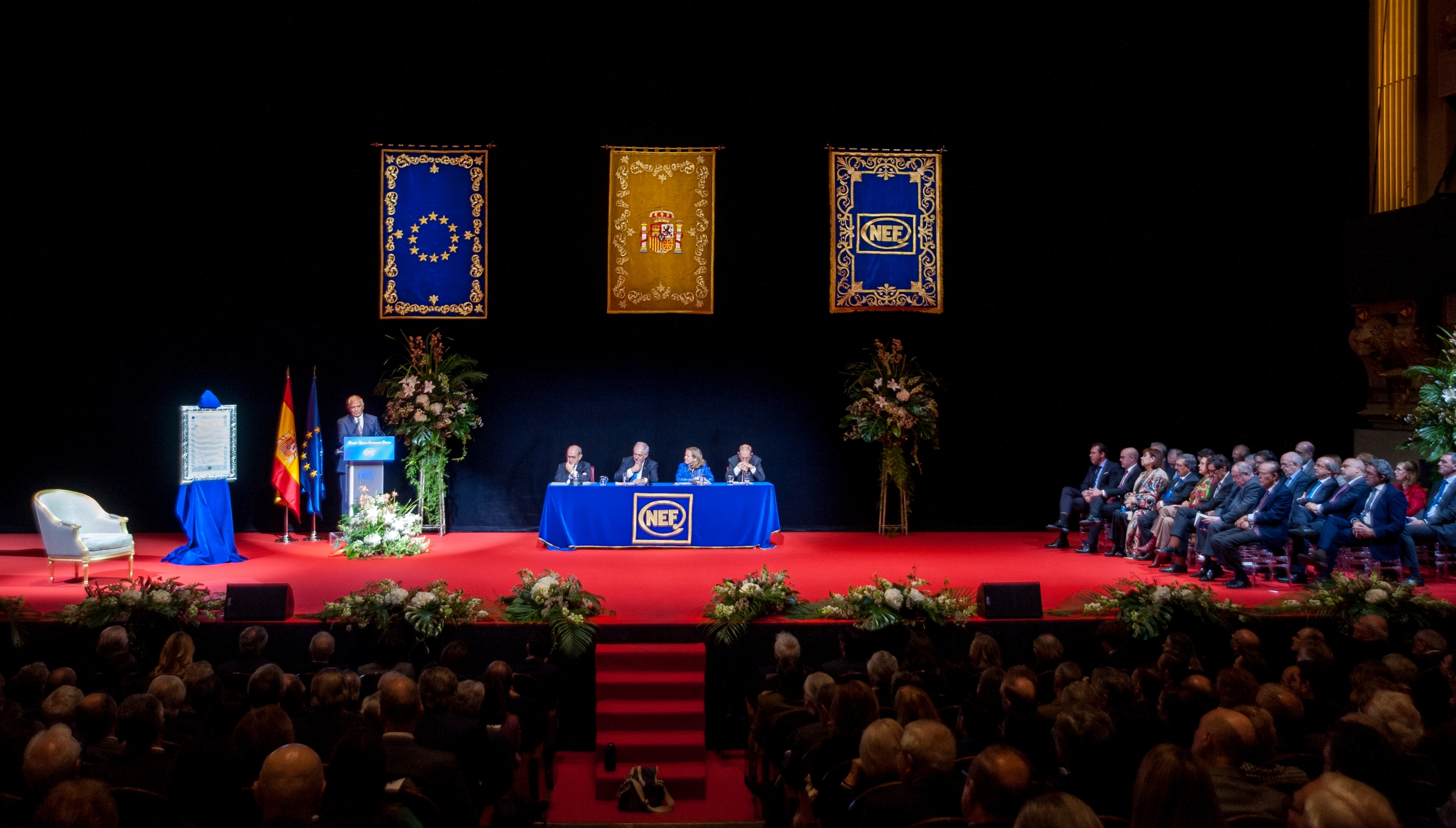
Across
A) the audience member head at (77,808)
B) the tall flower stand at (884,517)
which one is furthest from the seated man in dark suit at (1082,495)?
the audience member head at (77,808)

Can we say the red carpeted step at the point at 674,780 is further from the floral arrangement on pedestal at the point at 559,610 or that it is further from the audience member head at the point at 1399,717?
the audience member head at the point at 1399,717

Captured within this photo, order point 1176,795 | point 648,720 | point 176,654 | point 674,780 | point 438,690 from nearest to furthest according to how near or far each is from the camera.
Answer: point 1176,795, point 438,690, point 176,654, point 674,780, point 648,720

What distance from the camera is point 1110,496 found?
9727 mm

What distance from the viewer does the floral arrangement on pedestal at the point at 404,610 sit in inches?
227

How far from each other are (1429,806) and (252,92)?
11.5 metres

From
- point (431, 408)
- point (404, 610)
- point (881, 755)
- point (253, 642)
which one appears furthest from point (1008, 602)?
point (431, 408)

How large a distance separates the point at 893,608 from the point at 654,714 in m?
1.57

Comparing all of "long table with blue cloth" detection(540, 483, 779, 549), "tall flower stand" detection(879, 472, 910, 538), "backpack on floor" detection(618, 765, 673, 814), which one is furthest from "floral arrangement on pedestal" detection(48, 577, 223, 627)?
"tall flower stand" detection(879, 472, 910, 538)

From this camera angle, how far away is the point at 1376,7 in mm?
10344

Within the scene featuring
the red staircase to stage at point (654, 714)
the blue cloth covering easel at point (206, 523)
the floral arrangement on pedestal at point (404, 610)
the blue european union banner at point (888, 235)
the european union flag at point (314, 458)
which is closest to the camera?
the red staircase to stage at point (654, 714)

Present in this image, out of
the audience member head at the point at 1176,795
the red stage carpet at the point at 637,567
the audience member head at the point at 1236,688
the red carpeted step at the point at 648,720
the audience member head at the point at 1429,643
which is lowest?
the red carpeted step at the point at 648,720

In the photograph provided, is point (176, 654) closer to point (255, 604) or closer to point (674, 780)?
point (255, 604)

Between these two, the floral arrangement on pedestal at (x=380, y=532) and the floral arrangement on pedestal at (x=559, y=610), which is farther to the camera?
the floral arrangement on pedestal at (x=380, y=532)

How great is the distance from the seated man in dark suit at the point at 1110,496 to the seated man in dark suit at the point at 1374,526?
6.70 feet
